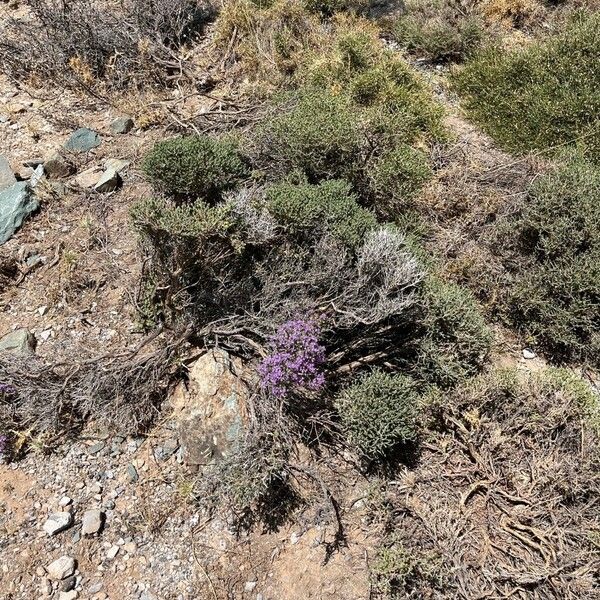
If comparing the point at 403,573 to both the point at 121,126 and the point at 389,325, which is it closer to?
the point at 389,325

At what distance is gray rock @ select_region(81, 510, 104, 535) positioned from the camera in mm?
3859

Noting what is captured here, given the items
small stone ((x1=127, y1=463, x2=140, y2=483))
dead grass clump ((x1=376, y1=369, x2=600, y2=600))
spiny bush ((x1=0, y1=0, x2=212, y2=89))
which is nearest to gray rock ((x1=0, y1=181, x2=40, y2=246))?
spiny bush ((x1=0, y1=0, x2=212, y2=89))

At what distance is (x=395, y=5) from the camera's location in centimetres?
917

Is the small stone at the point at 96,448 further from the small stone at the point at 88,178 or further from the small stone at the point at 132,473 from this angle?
the small stone at the point at 88,178

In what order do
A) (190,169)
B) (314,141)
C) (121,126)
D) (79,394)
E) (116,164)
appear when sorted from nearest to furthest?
(79,394), (190,169), (314,141), (116,164), (121,126)

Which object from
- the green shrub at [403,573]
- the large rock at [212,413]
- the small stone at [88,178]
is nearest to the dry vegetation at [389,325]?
the green shrub at [403,573]

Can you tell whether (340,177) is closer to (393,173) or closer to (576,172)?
(393,173)

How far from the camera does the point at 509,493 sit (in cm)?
409

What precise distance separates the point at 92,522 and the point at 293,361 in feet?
5.85

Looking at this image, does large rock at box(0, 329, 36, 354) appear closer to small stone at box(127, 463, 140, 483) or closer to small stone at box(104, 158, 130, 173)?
small stone at box(127, 463, 140, 483)

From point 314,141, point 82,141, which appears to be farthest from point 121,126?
point 314,141

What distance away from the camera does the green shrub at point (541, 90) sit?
675cm

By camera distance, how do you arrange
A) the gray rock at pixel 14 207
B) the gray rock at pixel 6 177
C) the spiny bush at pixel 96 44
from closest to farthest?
the gray rock at pixel 14 207 → the gray rock at pixel 6 177 → the spiny bush at pixel 96 44

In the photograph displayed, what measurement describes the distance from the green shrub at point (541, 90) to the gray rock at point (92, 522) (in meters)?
5.90
